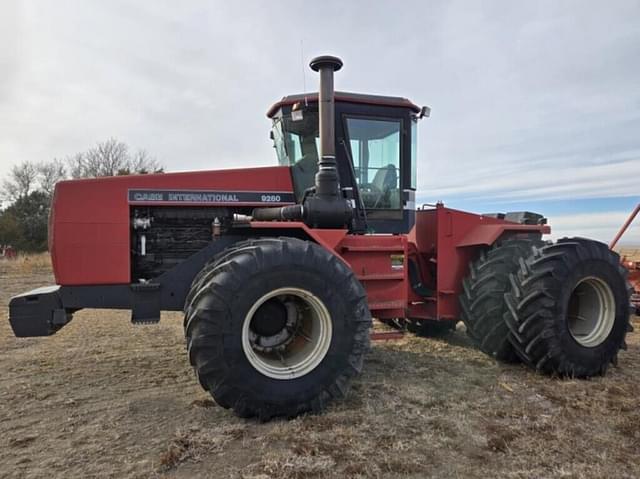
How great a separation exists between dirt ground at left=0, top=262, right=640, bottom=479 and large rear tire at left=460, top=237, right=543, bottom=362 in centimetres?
28

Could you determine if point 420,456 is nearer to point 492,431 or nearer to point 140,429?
point 492,431

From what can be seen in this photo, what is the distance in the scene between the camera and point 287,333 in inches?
170

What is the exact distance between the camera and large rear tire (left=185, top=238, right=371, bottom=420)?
3.67 metres

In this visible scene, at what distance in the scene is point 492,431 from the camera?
3584mm

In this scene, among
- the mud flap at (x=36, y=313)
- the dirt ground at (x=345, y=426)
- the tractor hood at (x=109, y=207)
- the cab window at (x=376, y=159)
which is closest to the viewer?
the dirt ground at (x=345, y=426)

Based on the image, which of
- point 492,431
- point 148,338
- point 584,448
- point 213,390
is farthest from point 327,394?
point 148,338

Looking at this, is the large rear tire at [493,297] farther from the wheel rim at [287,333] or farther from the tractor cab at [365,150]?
Result: the wheel rim at [287,333]

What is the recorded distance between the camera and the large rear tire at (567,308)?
480 cm

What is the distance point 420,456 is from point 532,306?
230cm

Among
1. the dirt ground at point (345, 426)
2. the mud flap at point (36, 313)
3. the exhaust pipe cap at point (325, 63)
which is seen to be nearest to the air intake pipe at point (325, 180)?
the exhaust pipe cap at point (325, 63)

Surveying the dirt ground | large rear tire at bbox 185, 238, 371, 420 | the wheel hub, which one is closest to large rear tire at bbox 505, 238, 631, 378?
the dirt ground

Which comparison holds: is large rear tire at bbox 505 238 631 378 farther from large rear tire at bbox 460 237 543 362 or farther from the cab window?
the cab window

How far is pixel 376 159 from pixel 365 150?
7.1 inches

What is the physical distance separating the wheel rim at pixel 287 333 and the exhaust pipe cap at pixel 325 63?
7.17 ft
